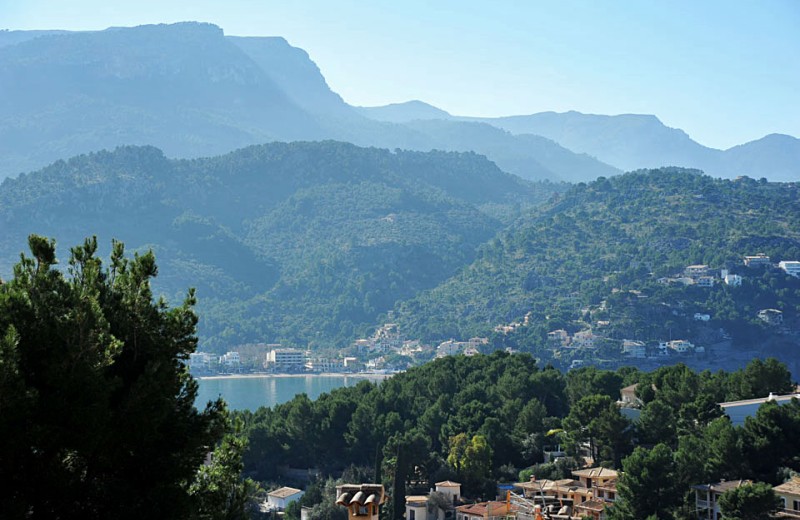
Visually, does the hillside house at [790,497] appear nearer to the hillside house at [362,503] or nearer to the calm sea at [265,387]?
the hillside house at [362,503]

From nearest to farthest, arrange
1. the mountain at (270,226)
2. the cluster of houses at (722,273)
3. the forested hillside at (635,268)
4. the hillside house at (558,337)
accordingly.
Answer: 1. the hillside house at (558,337)
2. the forested hillside at (635,268)
3. the cluster of houses at (722,273)
4. the mountain at (270,226)

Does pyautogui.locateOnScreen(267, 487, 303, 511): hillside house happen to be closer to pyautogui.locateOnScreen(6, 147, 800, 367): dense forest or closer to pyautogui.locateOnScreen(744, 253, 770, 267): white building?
pyautogui.locateOnScreen(6, 147, 800, 367): dense forest

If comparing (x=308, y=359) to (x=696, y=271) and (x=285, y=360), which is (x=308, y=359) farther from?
(x=696, y=271)

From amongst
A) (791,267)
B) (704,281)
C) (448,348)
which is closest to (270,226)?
(448,348)

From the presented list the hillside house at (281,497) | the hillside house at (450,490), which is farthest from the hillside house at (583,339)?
the hillside house at (450,490)

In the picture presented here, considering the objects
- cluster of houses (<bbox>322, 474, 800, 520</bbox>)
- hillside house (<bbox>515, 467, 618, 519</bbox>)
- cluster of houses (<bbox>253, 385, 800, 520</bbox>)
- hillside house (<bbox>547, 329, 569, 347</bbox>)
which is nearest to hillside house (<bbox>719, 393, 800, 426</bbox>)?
cluster of houses (<bbox>253, 385, 800, 520</bbox>)

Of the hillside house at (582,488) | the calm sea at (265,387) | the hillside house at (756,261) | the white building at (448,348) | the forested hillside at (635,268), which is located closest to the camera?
the hillside house at (582,488)
